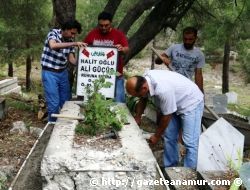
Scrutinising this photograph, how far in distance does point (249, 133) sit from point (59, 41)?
4.07 meters

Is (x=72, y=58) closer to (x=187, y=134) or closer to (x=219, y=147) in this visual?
(x=187, y=134)

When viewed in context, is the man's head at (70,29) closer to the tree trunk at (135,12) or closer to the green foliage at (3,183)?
the tree trunk at (135,12)

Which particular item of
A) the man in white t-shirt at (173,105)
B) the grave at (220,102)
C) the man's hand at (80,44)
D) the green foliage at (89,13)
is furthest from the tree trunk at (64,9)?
the green foliage at (89,13)

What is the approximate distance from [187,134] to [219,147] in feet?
2.24

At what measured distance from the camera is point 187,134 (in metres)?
5.80

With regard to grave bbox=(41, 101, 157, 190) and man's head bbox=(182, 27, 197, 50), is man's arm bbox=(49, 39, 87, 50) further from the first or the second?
grave bbox=(41, 101, 157, 190)

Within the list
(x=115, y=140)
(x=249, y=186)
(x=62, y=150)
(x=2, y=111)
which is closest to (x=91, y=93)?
(x=115, y=140)

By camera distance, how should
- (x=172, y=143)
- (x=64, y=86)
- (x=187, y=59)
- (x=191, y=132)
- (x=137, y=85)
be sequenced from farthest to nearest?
(x=64, y=86) < (x=187, y=59) < (x=172, y=143) < (x=191, y=132) < (x=137, y=85)

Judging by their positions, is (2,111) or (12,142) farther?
(2,111)

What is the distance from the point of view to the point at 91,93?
5.78 metres

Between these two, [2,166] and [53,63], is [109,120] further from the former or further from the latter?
[53,63]

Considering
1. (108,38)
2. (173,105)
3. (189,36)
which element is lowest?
(173,105)

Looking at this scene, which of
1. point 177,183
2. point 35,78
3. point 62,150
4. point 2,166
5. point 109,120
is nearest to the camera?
point 62,150

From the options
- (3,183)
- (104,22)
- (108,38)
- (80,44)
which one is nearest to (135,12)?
(108,38)
